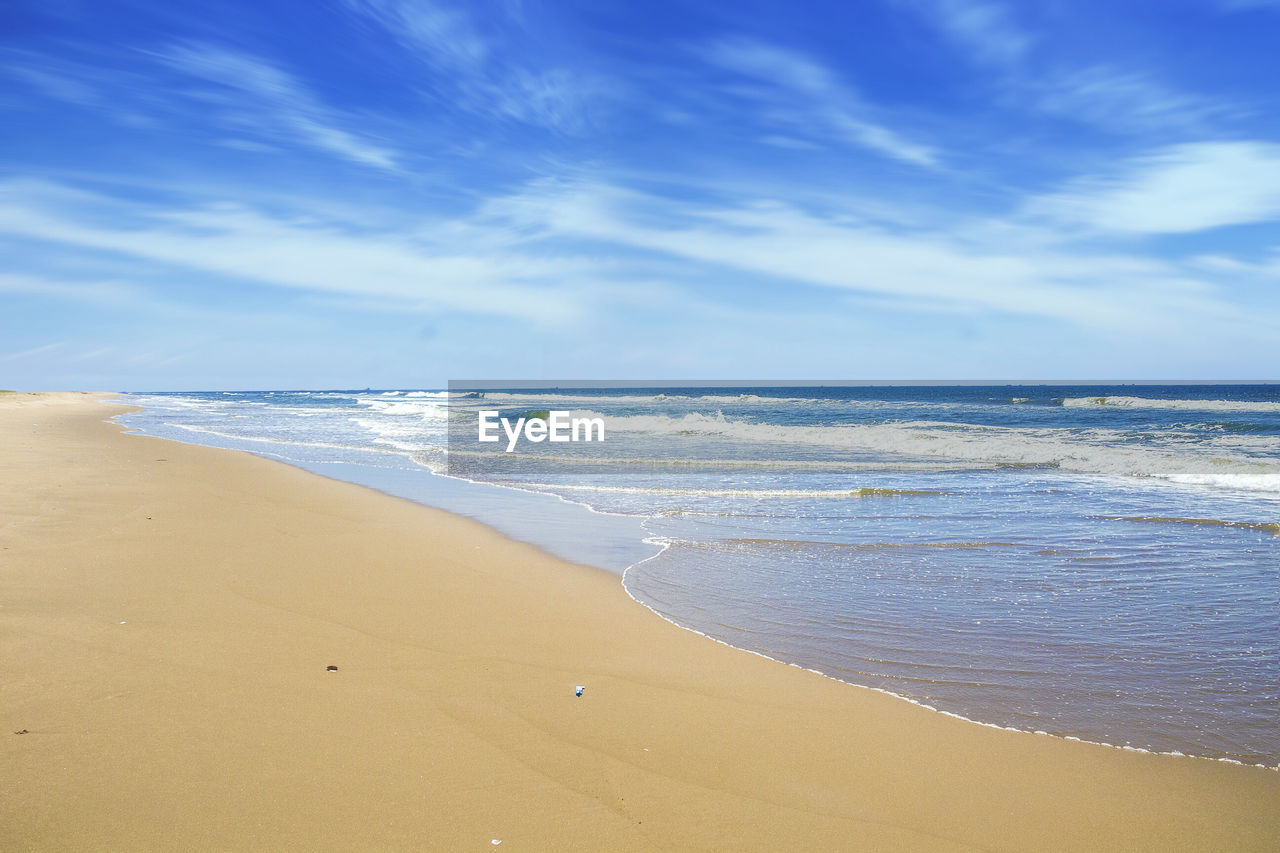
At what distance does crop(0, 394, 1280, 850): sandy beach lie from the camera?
278 cm

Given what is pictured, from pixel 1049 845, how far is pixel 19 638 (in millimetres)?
5645

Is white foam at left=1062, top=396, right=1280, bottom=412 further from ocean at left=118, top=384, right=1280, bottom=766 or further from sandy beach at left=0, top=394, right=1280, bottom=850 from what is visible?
sandy beach at left=0, top=394, right=1280, bottom=850

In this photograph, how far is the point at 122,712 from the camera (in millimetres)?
3531

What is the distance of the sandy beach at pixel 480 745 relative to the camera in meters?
2.78

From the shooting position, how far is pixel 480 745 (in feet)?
11.1

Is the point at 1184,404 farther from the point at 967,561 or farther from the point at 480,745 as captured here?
the point at 480,745

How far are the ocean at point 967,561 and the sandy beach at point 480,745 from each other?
538 millimetres

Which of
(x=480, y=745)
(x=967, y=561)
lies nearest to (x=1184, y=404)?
(x=967, y=561)

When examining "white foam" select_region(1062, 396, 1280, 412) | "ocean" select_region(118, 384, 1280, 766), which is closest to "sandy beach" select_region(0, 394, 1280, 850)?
"ocean" select_region(118, 384, 1280, 766)

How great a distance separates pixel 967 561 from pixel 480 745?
5.87m

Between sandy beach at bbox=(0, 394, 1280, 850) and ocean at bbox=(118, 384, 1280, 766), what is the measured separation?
1.77 feet

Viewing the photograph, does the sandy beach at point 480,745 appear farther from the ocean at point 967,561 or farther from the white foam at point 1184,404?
the white foam at point 1184,404

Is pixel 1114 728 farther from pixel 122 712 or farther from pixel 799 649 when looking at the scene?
pixel 122 712

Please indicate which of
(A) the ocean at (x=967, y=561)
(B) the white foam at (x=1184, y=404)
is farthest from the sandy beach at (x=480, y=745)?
(B) the white foam at (x=1184, y=404)
